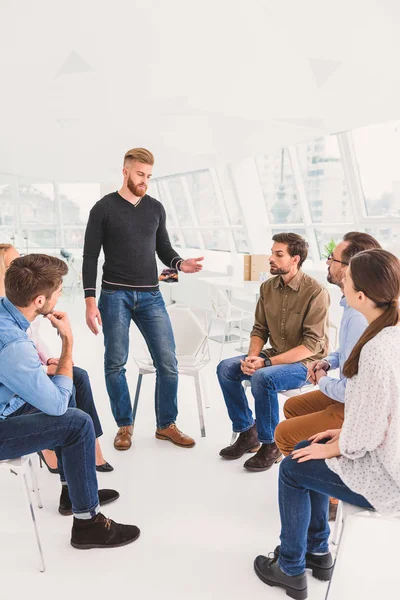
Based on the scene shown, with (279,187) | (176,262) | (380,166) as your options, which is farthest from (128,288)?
(279,187)

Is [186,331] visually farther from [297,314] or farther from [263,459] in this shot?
[263,459]

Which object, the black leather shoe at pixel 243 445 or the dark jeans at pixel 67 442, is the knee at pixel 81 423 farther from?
the black leather shoe at pixel 243 445

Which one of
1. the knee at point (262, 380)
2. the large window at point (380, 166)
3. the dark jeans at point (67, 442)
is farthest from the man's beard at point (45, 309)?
the large window at point (380, 166)

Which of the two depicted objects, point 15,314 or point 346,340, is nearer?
point 15,314

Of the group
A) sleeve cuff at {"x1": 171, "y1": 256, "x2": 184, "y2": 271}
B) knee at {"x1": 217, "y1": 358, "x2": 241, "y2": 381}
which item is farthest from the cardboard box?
knee at {"x1": 217, "y1": 358, "x2": 241, "y2": 381}

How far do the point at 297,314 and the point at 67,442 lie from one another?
1.45m

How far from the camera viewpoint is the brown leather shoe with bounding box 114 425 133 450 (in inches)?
117

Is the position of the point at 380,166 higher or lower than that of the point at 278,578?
higher

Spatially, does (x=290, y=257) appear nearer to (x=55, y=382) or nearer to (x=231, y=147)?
(x=55, y=382)

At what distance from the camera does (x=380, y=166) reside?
5.74 m

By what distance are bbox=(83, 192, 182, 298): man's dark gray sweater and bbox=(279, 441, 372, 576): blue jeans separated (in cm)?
158

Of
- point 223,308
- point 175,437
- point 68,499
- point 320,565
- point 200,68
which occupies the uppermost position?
point 200,68

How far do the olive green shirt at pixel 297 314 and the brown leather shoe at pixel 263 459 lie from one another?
531mm

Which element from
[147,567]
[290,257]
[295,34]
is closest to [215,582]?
[147,567]
